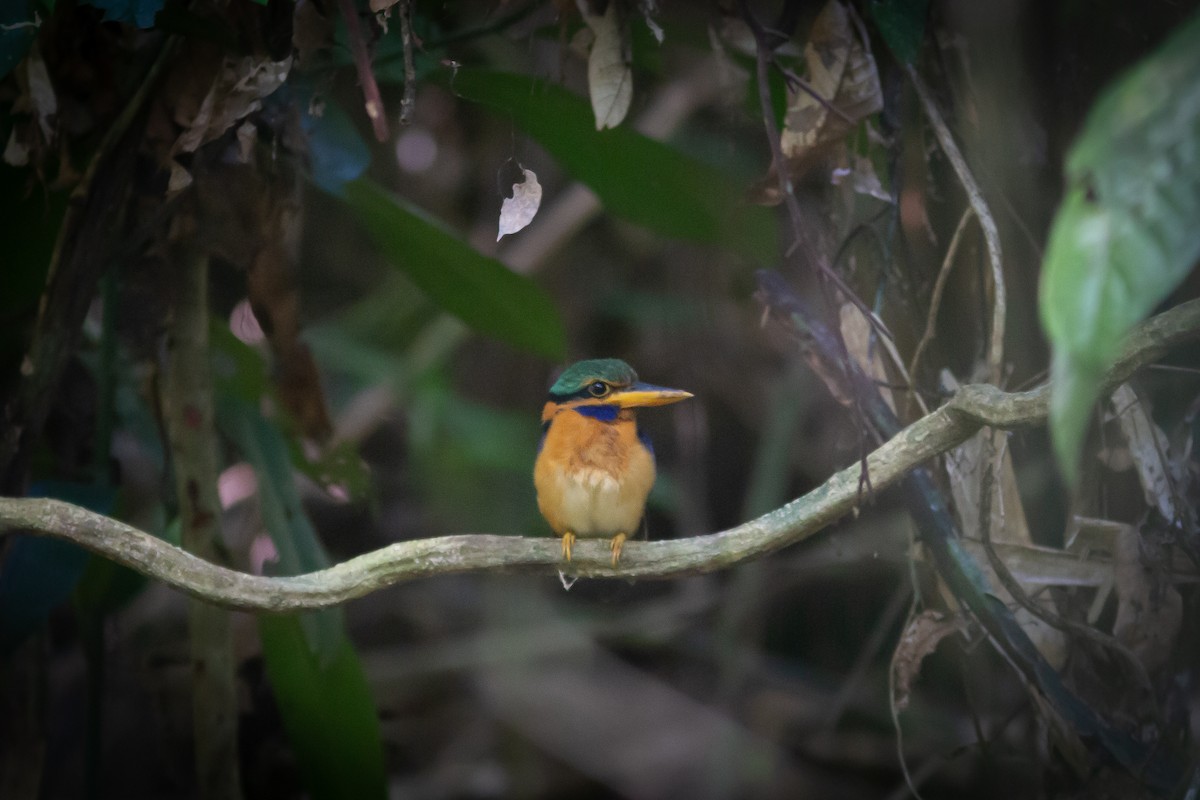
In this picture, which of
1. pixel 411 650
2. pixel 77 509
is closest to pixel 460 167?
pixel 411 650

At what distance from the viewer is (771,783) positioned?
14.1ft

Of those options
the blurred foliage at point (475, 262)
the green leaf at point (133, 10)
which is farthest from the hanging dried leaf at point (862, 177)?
the green leaf at point (133, 10)

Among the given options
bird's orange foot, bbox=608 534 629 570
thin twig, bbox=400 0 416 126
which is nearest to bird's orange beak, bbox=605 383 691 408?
bird's orange foot, bbox=608 534 629 570

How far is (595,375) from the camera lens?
1874 mm

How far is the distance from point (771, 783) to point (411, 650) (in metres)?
1.53

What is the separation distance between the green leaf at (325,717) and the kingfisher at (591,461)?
0.65m

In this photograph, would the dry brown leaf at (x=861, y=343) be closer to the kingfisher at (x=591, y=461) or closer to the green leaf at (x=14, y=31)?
the kingfisher at (x=591, y=461)

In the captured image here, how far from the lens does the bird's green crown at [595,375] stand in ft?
6.14

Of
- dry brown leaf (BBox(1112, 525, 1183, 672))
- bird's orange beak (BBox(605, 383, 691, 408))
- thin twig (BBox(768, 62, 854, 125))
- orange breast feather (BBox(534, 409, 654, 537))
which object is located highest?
thin twig (BBox(768, 62, 854, 125))

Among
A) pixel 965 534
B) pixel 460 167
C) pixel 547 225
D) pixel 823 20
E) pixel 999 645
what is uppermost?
pixel 460 167

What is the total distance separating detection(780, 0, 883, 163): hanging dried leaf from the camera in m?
1.80

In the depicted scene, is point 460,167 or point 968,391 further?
point 460,167

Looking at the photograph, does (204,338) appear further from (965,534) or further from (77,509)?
(965,534)

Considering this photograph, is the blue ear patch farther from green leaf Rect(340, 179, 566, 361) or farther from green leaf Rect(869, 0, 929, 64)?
green leaf Rect(869, 0, 929, 64)
